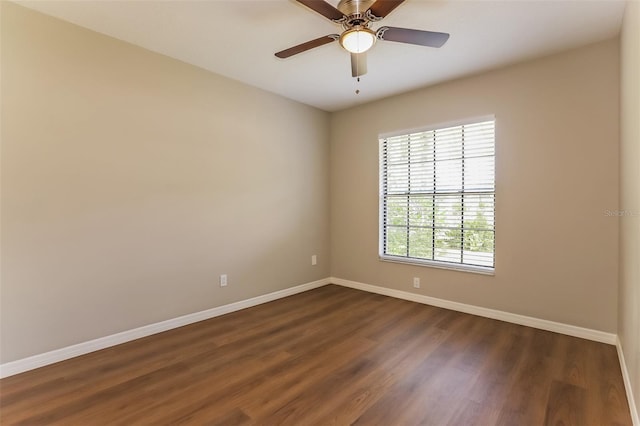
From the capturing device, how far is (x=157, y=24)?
2.42 metres

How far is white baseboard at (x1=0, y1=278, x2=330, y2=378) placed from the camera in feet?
7.20

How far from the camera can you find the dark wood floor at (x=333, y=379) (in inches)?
68.5

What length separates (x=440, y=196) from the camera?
3.65 metres

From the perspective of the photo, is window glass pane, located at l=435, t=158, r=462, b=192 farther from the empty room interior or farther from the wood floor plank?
the wood floor plank

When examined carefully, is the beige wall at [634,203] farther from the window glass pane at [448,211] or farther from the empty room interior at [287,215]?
the window glass pane at [448,211]

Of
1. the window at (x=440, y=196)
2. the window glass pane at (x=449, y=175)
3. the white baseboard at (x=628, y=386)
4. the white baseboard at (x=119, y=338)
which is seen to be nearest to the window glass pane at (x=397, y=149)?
the window at (x=440, y=196)

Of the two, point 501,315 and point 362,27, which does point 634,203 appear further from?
point 362,27

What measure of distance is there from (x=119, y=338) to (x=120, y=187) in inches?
51.7

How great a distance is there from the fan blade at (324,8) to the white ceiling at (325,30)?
0.09m

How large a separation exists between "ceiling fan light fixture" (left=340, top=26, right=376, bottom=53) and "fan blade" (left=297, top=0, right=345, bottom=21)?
11cm

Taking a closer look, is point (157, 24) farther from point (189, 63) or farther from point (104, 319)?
point (104, 319)

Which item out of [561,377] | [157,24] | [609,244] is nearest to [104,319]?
[157,24]

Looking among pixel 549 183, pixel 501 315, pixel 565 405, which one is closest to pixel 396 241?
pixel 501 315

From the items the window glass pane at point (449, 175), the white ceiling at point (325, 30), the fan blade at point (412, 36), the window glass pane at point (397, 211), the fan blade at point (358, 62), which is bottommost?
the window glass pane at point (397, 211)
